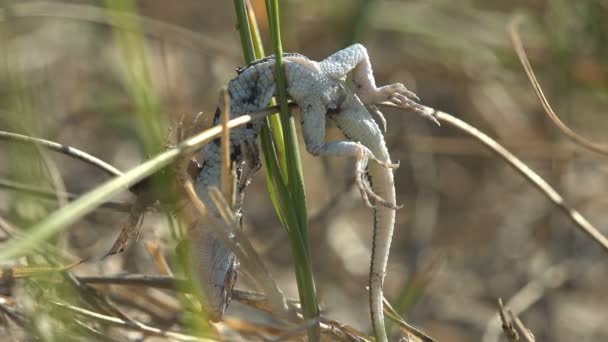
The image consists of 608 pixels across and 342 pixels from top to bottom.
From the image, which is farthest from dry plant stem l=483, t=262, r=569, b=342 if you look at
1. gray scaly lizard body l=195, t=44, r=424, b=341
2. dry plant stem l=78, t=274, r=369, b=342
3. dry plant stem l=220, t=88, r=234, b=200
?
dry plant stem l=220, t=88, r=234, b=200

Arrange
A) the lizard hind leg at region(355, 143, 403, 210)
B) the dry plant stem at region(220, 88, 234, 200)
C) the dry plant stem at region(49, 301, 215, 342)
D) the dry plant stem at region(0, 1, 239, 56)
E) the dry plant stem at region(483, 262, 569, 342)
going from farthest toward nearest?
1. the dry plant stem at region(0, 1, 239, 56)
2. the dry plant stem at region(483, 262, 569, 342)
3. the dry plant stem at region(49, 301, 215, 342)
4. the lizard hind leg at region(355, 143, 403, 210)
5. the dry plant stem at region(220, 88, 234, 200)

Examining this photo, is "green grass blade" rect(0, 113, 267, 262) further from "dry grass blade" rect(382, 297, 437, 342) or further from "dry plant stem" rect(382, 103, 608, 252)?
"dry grass blade" rect(382, 297, 437, 342)

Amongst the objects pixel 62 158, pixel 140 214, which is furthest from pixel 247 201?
pixel 140 214

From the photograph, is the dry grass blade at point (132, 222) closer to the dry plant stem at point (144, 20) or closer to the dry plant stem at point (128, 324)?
the dry plant stem at point (128, 324)

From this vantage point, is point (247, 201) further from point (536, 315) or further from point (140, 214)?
point (140, 214)

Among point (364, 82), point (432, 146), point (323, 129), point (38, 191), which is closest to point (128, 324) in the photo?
point (38, 191)

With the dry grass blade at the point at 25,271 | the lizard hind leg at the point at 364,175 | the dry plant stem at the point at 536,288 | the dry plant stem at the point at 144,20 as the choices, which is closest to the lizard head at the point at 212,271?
the dry grass blade at the point at 25,271

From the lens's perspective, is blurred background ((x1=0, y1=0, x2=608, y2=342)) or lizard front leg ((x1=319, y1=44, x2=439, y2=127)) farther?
blurred background ((x1=0, y1=0, x2=608, y2=342))

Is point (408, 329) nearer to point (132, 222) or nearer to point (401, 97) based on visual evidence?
point (401, 97)
